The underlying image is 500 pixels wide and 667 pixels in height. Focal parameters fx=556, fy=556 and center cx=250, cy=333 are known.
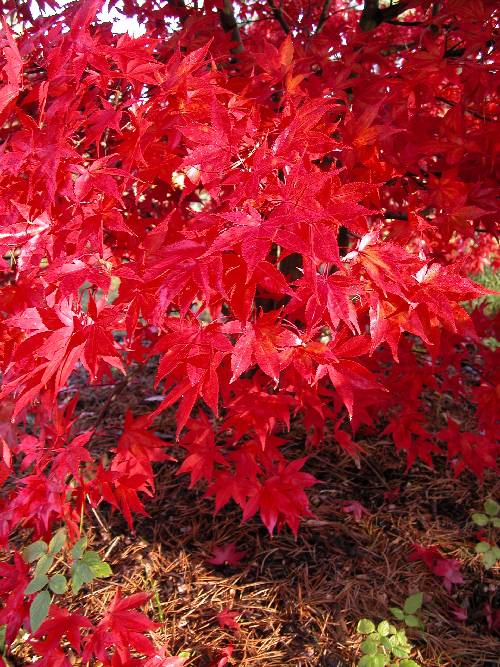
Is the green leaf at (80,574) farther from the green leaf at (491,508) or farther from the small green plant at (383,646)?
the green leaf at (491,508)

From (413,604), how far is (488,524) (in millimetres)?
570

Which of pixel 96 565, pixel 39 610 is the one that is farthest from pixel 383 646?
pixel 39 610

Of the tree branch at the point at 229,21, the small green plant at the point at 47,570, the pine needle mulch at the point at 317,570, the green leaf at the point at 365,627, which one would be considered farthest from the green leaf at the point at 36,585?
the tree branch at the point at 229,21

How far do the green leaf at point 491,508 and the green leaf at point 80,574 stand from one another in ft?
4.79

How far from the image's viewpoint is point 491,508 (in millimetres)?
2123

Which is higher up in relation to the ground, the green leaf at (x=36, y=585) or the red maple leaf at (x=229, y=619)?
the green leaf at (x=36, y=585)

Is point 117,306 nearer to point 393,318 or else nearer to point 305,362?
point 305,362

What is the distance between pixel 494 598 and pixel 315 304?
4.57 ft

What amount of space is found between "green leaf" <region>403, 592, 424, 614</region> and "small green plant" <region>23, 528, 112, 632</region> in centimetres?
92

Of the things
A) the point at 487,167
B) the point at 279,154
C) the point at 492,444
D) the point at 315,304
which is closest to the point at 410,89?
the point at 487,167

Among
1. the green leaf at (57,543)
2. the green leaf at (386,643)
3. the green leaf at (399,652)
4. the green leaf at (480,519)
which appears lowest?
the green leaf at (480,519)

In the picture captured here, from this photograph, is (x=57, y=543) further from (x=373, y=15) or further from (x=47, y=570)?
(x=373, y=15)

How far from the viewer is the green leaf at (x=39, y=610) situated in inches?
56.9

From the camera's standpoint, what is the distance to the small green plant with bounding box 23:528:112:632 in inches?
58.5
